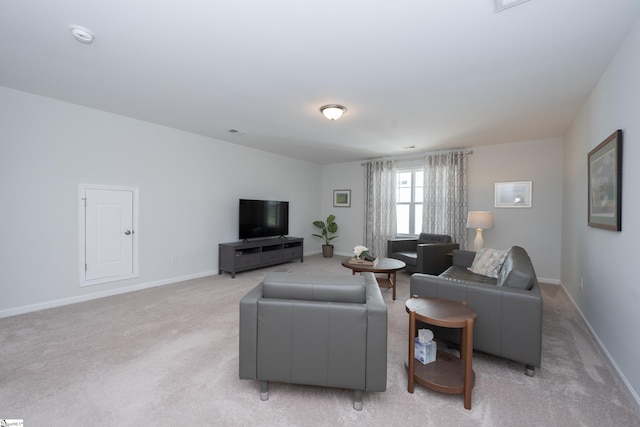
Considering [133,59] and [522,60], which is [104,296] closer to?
[133,59]

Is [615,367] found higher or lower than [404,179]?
lower

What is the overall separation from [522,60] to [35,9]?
357 centimetres

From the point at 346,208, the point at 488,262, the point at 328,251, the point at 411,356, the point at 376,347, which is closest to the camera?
the point at 376,347

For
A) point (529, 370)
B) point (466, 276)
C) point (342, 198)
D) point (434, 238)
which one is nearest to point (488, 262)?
point (466, 276)

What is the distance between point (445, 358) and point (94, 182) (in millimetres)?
4445

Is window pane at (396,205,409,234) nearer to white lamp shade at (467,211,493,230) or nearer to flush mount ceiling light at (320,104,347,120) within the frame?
white lamp shade at (467,211,493,230)

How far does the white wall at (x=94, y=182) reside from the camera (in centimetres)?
315

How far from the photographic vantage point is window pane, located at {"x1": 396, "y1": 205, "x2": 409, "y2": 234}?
252 inches

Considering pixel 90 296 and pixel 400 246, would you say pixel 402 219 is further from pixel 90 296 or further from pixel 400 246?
pixel 90 296

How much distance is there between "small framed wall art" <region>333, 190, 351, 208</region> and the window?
4.20ft

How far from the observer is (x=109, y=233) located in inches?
152

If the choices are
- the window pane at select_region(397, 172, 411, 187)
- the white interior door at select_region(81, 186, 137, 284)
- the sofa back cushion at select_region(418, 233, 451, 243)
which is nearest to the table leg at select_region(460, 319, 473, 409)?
the sofa back cushion at select_region(418, 233, 451, 243)

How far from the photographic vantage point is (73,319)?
3.05 metres

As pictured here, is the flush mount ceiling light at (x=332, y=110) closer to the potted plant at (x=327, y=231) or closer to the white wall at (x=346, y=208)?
the white wall at (x=346, y=208)
